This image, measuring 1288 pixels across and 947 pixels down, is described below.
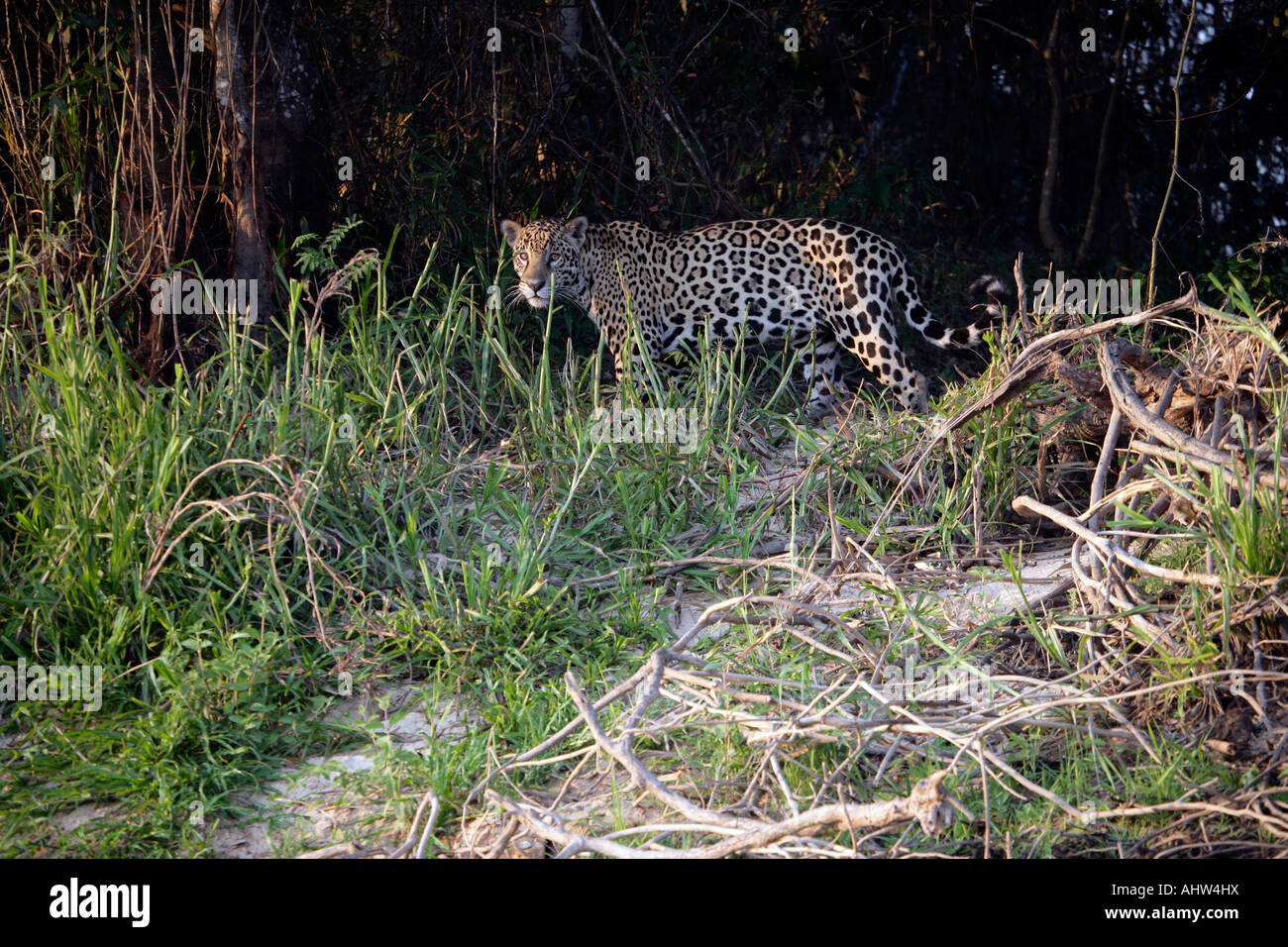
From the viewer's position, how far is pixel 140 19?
5.47 meters

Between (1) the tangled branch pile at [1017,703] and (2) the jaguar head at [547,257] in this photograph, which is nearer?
(1) the tangled branch pile at [1017,703]

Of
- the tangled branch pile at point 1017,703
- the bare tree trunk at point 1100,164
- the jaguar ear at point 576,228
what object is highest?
the bare tree trunk at point 1100,164

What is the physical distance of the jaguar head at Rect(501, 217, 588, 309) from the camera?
20.7ft

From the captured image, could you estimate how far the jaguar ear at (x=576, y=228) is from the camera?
6.43 metres

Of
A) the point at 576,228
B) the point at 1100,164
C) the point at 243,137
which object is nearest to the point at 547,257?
the point at 576,228

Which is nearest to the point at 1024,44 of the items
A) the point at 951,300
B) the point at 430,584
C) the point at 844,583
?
the point at 951,300

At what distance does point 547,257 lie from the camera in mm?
6352

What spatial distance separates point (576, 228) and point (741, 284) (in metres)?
0.95

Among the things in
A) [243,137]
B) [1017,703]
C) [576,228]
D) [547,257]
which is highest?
[243,137]

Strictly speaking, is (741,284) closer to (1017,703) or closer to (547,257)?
(547,257)

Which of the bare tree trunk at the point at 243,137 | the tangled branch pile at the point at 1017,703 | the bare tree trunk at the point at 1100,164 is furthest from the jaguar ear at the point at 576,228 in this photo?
the bare tree trunk at the point at 1100,164

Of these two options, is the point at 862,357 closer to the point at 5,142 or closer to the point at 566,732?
the point at 566,732

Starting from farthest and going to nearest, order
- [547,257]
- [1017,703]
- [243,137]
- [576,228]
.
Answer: [576,228] < [547,257] < [243,137] < [1017,703]

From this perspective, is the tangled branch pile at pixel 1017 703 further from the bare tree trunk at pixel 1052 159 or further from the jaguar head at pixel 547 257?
the bare tree trunk at pixel 1052 159
